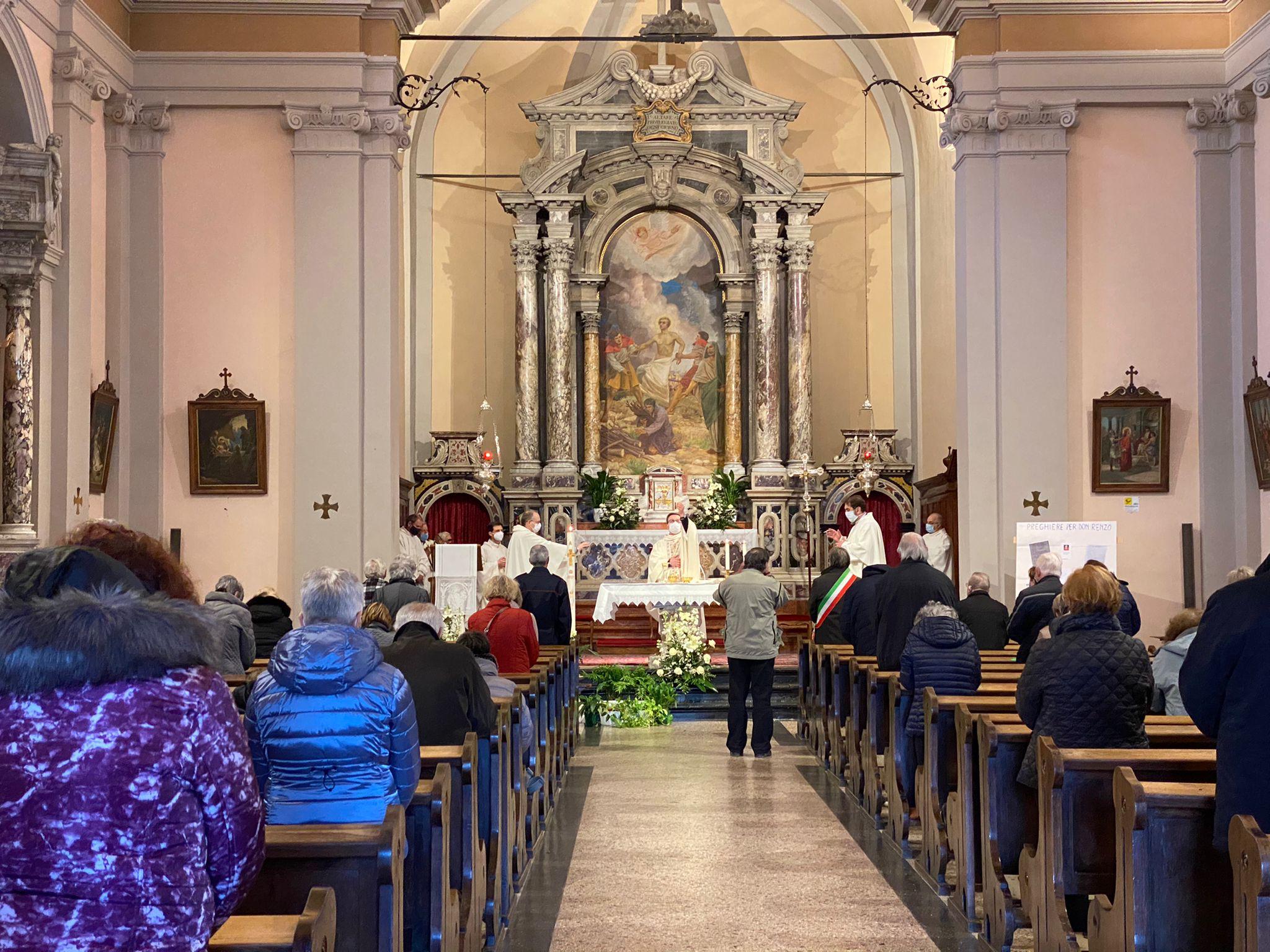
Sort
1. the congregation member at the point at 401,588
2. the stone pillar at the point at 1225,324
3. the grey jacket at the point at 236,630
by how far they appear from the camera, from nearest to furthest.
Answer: the grey jacket at the point at 236,630 < the congregation member at the point at 401,588 < the stone pillar at the point at 1225,324

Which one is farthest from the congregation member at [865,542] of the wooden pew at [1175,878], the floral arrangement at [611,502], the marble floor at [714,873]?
the wooden pew at [1175,878]

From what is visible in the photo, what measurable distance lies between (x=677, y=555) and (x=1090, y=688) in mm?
10133

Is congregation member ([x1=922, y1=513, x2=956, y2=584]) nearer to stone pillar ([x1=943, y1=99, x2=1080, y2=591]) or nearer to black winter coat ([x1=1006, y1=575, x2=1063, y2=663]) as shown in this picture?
stone pillar ([x1=943, y1=99, x2=1080, y2=591])

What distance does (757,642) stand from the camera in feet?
33.0

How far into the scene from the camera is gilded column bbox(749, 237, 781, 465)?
17969mm

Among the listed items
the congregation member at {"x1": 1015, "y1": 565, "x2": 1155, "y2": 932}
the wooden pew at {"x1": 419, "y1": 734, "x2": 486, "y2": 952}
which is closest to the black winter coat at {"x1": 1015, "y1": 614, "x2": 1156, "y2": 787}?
the congregation member at {"x1": 1015, "y1": 565, "x2": 1155, "y2": 932}

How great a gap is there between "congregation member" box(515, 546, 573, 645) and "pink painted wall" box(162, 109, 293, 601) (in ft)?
9.19

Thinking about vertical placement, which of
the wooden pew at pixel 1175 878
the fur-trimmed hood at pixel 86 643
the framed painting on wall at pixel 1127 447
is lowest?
the wooden pew at pixel 1175 878

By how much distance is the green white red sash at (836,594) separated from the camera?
10.7 m

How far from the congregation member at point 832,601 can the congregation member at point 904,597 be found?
5.97 feet

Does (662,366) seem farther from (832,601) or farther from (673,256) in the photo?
(832,601)

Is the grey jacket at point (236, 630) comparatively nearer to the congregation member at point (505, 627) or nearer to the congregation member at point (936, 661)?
the congregation member at point (505, 627)

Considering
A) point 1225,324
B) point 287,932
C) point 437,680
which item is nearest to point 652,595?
point 1225,324

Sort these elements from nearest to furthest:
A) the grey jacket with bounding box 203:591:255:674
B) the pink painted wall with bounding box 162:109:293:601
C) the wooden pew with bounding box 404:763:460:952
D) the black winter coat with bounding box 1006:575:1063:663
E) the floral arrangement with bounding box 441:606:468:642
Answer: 1. the wooden pew with bounding box 404:763:460:952
2. the grey jacket with bounding box 203:591:255:674
3. the black winter coat with bounding box 1006:575:1063:663
4. the floral arrangement with bounding box 441:606:468:642
5. the pink painted wall with bounding box 162:109:293:601
